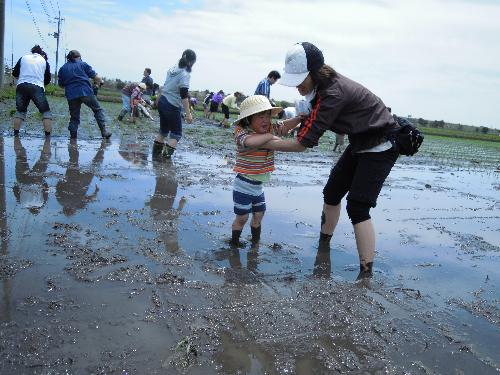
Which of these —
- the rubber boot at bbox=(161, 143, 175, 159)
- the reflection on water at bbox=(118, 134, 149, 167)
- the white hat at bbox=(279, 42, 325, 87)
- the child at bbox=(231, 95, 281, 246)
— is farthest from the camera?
the rubber boot at bbox=(161, 143, 175, 159)

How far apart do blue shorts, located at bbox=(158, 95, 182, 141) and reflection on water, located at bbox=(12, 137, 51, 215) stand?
7.28ft

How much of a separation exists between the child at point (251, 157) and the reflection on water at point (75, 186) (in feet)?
5.80

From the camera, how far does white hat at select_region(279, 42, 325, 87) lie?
3.60m

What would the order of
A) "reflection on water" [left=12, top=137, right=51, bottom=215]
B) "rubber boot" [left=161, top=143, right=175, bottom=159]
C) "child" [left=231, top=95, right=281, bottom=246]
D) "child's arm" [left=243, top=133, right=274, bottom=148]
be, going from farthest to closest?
"rubber boot" [left=161, top=143, right=175, bottom=159], "reflection on water" [left=12, top=137, right=51, bottom=215], "child" [left=231, top=95, right=281, bottom=246], "child's arm" [left=243, top=133, right=274, bottom=148]

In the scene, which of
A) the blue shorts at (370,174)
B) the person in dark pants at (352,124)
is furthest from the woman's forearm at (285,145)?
the blue shorts at (370,174)

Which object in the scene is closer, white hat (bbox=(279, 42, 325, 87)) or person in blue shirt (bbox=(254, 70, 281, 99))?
white hat (bbox=(279, 42, 325, 87))

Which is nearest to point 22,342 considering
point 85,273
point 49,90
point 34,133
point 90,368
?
point 90,368

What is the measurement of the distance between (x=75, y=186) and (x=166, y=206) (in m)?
1.30

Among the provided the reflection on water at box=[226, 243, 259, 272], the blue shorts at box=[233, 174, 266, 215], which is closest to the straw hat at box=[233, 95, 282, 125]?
the blue shorts at box=[233, 174, 266, 215]

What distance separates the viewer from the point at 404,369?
2.49m

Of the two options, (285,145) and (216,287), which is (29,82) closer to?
(285,145)

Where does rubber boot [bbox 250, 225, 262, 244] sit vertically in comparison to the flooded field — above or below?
above

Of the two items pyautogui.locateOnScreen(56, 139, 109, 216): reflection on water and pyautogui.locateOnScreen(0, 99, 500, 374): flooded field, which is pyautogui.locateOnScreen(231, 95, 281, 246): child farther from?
pyautogui.locateOnScreen(56, 139, 109, 216): reflection on water

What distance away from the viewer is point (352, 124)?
3771mm
